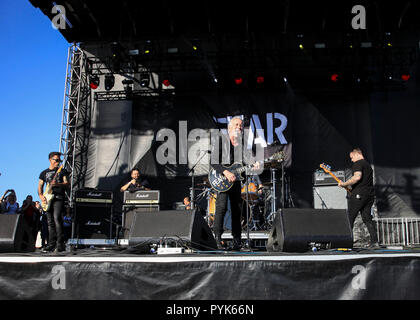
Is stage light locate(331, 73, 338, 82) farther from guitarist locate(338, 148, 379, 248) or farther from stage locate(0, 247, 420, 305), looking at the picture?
stage locate(0, 247, 420, 305)

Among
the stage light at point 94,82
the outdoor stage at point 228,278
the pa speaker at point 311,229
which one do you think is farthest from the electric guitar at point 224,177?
the stage light at point 94,82

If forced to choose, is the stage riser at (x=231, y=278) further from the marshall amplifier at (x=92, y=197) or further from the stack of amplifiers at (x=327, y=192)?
the stack of amplifiers at (x=327, y=192)

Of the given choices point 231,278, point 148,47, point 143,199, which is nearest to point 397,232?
point 143,199

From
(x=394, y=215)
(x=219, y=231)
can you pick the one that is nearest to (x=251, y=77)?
(x=394, y=215)

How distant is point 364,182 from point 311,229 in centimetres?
270

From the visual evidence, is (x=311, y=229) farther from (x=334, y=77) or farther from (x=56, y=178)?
(x=334, y=77)

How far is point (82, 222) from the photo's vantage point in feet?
29.0

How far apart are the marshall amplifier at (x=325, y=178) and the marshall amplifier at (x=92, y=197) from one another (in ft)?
16.5

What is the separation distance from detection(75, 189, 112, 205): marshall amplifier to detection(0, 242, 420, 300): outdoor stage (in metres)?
5.36

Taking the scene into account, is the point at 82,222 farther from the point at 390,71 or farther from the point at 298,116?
the point at 390,71

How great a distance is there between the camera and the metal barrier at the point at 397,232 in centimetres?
876

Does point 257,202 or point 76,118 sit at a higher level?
point 76,118

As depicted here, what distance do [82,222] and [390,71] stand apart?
8.59 meters

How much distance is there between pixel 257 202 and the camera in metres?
10.2
